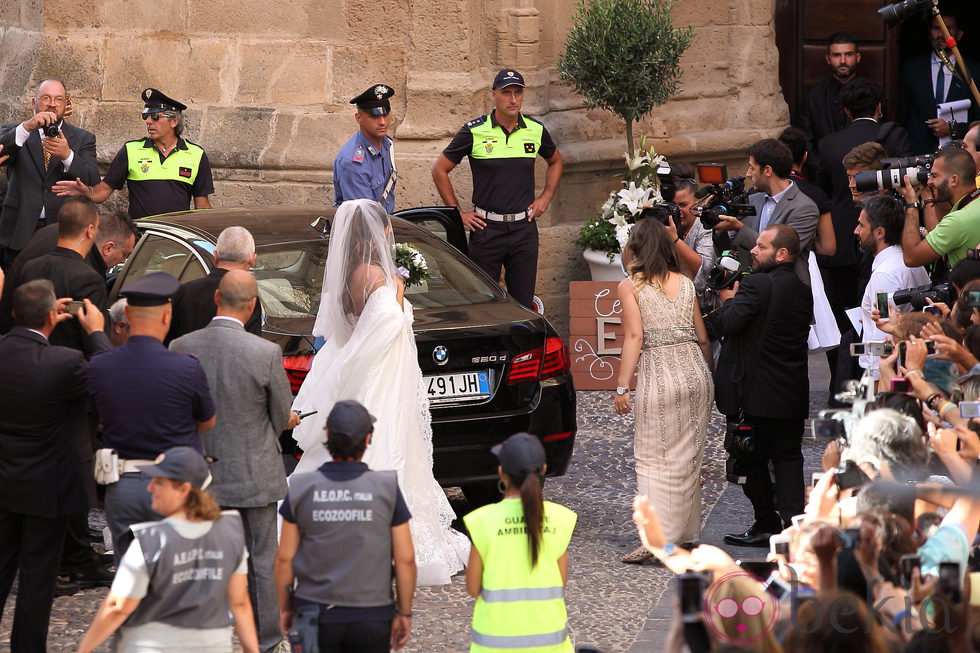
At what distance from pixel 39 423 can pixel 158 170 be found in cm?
506

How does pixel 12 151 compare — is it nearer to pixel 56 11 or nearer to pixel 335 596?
pixel 56 11

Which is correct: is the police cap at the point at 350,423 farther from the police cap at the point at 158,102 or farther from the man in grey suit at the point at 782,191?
the police cap at the point at 158,102

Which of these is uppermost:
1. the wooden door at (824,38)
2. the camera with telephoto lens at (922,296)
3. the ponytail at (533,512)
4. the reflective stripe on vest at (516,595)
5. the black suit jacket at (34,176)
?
the wooden door at (824,38)

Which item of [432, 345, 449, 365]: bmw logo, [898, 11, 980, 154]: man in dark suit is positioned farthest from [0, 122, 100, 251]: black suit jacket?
[898, 11, 980, 154]: man in dark suit

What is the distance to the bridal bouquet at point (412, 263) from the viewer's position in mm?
7637

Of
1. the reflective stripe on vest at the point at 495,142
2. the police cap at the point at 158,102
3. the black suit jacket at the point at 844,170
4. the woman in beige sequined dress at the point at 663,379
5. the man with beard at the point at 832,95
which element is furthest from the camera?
the man with beard at the point at 832,95

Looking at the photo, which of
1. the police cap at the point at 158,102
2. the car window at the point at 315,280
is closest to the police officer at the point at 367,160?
the police cap at the point at 158,102

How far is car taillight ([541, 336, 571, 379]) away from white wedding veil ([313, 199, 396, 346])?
3.75ft

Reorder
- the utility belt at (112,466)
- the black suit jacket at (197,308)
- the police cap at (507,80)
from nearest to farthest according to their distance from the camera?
the utility belt at (112,466) < the black suit jacket at (197,308) < the police cap at (507,80)

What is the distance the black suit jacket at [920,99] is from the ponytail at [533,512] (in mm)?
8861

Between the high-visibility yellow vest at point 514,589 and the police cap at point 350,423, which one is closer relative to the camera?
the high-visibility yellow vest at point 514,589

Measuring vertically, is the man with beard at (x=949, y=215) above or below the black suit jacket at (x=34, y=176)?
below

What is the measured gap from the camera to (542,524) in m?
4.50

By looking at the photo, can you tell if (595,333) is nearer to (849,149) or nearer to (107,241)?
(849,149)
